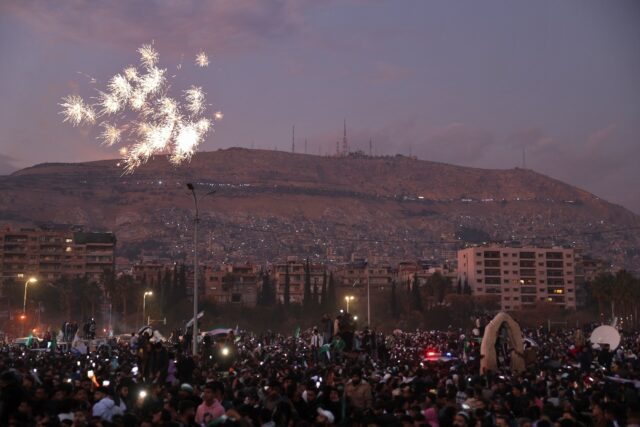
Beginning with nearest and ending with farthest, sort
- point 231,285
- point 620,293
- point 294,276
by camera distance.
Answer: point 620,293 < point 231,285 < point 294,276

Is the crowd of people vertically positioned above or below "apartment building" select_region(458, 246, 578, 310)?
below

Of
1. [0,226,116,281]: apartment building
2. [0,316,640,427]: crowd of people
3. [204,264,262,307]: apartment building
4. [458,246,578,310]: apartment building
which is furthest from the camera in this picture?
[204,264,262,307]: apartment building

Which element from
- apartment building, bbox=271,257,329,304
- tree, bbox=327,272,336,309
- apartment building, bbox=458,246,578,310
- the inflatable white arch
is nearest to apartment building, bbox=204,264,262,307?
apartment building, bbox=271,257,329,304

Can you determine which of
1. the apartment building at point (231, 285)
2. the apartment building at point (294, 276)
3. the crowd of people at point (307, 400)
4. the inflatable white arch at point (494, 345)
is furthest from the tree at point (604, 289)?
the crowd of people at point (307, 400)

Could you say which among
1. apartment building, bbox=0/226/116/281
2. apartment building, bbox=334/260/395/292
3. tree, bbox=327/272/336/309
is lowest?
tree, bbox=327/272/336/309

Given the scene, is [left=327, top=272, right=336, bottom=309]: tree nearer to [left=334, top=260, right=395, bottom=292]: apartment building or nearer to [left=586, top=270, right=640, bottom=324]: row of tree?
[left=586, top=270, right=640, bottom=324]: row of tree

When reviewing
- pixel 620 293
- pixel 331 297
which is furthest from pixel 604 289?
pixel 331 297

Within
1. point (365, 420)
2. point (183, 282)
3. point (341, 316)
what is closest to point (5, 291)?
point (183, 282)

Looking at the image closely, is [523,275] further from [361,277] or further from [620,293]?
[620,293]
